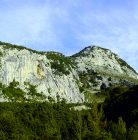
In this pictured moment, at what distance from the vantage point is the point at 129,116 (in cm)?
18275

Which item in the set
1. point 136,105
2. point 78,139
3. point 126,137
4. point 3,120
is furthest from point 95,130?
point 136,105

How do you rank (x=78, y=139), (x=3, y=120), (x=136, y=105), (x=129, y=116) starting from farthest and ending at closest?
(x=136, y=105), (x=129, y=116), (x=3, y=120), (x=78, y=139)

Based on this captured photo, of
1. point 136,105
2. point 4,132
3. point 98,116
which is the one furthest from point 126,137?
point 136,105

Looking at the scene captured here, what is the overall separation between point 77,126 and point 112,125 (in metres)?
24.7

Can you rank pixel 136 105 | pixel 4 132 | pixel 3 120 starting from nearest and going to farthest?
pixel 4 132 → pixel 3 120 → pixel 136 105

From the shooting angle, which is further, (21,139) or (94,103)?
(21,139)

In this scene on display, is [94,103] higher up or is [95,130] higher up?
[94,103]

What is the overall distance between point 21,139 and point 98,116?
2543cm

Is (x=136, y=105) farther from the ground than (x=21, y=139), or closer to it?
farther from the ground

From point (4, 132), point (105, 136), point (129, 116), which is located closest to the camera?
point (105, 136)

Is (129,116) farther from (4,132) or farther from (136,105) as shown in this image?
(4,132)

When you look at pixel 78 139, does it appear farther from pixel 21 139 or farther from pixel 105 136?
pixel 21 139

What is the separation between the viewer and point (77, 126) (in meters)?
113

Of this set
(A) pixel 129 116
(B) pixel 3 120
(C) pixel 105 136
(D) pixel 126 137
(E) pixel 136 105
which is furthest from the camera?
(E) pixel 136 105
